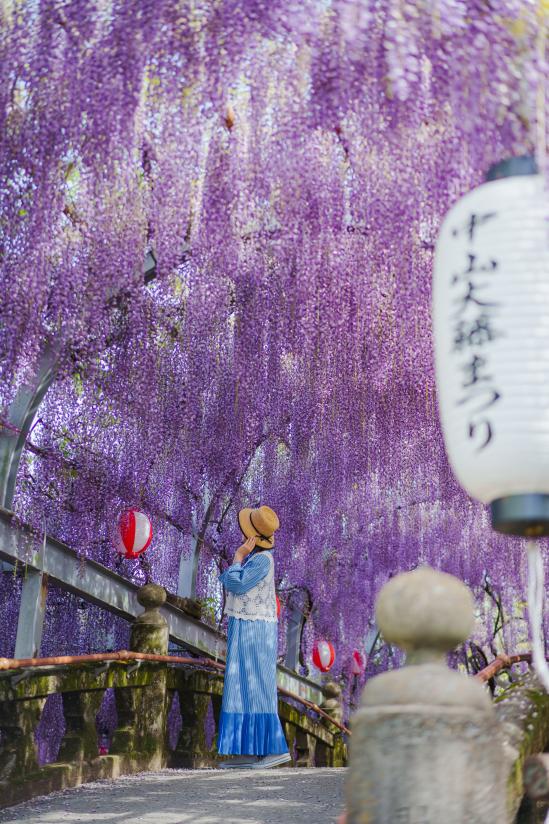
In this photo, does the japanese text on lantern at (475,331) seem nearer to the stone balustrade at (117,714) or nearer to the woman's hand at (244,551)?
the stone balustrade at (117,714)

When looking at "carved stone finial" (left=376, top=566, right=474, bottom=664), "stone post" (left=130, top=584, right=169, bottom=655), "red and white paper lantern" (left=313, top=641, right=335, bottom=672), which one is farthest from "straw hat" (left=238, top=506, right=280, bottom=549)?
"red and white paper lantern" (left=313, top=641, right=335, bottom=672)

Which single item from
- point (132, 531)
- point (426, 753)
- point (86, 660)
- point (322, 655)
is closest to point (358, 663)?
point (322, 655)

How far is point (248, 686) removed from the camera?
6.74 meters

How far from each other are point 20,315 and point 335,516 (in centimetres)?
644

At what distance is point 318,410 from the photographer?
8742 millimetres

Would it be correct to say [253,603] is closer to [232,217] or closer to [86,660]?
[86,660]

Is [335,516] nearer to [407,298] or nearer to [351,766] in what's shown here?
[407,298]

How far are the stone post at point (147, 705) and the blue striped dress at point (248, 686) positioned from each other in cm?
63

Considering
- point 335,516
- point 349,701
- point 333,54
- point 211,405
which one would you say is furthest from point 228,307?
point 349,701

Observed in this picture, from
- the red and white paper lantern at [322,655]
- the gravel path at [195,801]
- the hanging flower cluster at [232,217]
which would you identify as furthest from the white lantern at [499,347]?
the red and white paper lantern at [322,655]

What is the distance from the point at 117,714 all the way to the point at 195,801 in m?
1.71

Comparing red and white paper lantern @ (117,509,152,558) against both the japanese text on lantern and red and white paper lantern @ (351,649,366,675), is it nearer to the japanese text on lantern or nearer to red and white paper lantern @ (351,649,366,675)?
the japanese text on lantern

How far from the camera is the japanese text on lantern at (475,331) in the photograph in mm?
3096

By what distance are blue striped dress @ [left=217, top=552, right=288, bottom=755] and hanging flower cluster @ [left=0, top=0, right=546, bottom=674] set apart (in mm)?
1999
